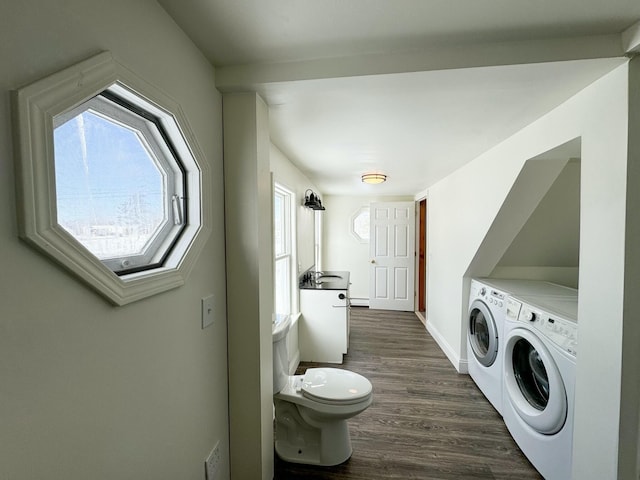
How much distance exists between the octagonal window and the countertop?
2050 millimetres

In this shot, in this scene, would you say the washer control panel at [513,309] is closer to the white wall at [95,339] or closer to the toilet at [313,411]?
the toilet at [313,411]

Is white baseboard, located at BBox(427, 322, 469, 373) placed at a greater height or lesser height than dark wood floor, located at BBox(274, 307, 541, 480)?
greater

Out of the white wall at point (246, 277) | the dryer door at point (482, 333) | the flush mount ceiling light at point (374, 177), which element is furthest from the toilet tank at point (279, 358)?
the flush mount ceiling light at point (374, 177)

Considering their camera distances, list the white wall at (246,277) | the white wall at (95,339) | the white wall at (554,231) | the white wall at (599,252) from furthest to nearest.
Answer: the white wall at (554,231) → the white wall at (246,277) → the white wall at (599,252) → the white wall at (95,339)

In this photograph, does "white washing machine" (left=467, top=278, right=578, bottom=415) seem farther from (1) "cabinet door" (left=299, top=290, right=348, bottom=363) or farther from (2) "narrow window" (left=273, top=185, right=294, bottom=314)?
(2) "narrow window" (left=273, top=185, right=294, bottom=314)

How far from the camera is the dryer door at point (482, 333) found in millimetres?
2043

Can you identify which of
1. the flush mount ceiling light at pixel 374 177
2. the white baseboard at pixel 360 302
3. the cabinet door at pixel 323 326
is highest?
the flush mount ceiling light at pixel 374 177

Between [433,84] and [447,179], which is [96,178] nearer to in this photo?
[433,84]

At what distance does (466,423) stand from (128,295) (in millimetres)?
2316

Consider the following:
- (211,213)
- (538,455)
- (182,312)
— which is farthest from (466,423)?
(211,213)

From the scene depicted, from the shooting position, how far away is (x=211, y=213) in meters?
1.14

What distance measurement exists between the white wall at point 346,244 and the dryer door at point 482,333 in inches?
103

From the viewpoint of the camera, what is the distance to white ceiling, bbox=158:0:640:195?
88cm

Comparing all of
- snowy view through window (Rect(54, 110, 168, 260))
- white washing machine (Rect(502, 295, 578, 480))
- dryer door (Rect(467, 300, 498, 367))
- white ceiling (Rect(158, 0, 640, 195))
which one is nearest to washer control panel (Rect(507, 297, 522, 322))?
white washing machine (Rect(502, 295, 578, 480))
